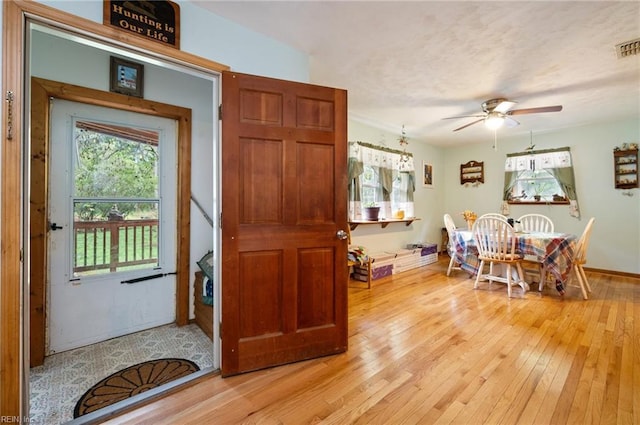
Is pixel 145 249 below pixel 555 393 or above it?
above

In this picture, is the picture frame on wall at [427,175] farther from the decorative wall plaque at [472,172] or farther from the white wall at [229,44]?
the white wall at [229,44]

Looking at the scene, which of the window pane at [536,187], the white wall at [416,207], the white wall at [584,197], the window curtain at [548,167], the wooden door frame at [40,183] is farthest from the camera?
the window pane at [536,187]

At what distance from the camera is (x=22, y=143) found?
132 cm

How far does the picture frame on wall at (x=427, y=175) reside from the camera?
5.96 metres

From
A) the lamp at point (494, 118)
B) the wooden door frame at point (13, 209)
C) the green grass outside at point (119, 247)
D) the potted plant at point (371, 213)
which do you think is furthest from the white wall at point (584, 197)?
the wooden door frame at point (13, 209)

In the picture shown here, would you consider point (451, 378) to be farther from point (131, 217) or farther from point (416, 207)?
point (416, 207)

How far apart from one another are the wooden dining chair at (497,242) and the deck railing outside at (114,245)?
381 centimetres

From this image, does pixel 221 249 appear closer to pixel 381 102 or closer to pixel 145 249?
pixel 145 249

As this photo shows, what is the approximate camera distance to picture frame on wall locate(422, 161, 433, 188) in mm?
5962

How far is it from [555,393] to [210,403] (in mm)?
2073

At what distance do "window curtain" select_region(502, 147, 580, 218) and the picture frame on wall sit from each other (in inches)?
53.5

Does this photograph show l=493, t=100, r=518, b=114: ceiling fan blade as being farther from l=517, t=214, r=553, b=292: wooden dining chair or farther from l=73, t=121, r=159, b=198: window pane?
l=73, t=121, r=159, b=198: window pane

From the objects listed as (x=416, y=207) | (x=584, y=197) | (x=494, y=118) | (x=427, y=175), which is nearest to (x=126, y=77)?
(x=494, y=118)

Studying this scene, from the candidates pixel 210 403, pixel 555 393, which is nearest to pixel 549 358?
pixel 555 393
